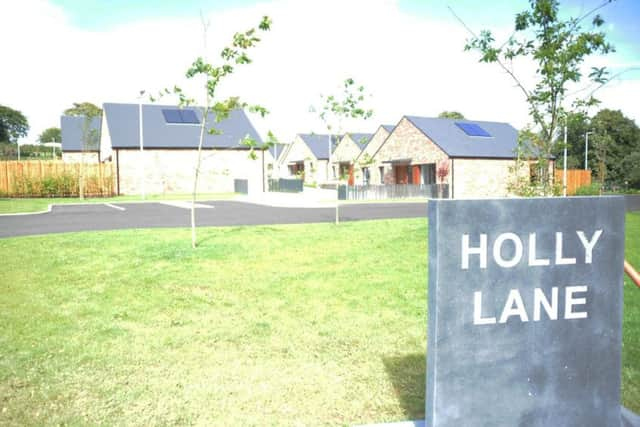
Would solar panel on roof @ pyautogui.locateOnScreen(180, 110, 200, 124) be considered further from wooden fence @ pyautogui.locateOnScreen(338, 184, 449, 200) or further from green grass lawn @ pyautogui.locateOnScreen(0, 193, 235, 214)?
wooden fence @ pyautogui.locateOnScreen(338, 184, 449, 200)

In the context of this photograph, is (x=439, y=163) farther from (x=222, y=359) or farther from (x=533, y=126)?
(x=222, y=359)

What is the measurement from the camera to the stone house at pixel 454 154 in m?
35.8

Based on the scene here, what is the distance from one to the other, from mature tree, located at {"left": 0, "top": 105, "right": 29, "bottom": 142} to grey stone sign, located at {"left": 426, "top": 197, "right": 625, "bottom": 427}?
119 meters

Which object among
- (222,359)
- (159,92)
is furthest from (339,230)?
(222,359)

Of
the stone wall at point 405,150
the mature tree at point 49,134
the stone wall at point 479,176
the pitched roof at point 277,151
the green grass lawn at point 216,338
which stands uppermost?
the mature tree at point 49,134

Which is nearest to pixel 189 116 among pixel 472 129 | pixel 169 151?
pixel 169 151

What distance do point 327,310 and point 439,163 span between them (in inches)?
1234

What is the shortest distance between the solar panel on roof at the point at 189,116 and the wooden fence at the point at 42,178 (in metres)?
10.1

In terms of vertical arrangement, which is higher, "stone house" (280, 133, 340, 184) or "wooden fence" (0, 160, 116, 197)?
"stone house" (280, 133, 340, 184)

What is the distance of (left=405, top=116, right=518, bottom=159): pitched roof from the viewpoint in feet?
119

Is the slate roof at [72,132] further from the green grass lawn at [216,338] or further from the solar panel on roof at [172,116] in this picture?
the green grass lawn at [216,338]

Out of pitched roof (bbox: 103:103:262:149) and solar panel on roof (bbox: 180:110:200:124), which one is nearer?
pitched roof (bbox: 103:103:262:149)

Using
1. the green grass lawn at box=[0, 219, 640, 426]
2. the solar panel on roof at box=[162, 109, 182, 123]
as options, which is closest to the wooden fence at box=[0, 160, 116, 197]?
the solar panel on roof at box=[162, 109, 182, 123]

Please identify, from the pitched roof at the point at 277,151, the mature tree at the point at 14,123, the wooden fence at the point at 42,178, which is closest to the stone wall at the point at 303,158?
the pitched roof at the point at 277,151
